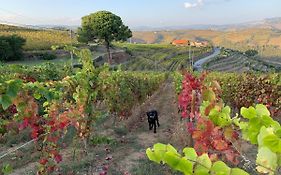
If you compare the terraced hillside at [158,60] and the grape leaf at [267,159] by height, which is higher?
the grape leaf at [267,159]

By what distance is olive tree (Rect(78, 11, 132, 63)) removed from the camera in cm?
4791

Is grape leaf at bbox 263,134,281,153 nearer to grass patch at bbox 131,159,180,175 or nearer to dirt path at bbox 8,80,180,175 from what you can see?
dirt path at bbox 8,80,180,175

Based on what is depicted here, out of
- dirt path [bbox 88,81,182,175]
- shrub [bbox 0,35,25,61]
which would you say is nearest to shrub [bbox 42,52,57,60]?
shrub [bbox 0,35,25,61]

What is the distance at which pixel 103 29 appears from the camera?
4753 centimetres

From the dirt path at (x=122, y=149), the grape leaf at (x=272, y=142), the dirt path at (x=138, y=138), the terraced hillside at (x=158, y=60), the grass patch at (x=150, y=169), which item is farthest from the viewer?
the terraced hillside at (x=158, y=60)

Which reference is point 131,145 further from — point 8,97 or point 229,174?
point 229,174

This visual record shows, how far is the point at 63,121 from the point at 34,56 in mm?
37925

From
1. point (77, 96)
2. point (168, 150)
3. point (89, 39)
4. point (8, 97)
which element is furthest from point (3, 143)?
point (89, 39)

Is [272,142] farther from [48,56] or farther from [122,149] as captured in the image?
[48,56]

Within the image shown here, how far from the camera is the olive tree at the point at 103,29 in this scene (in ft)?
157

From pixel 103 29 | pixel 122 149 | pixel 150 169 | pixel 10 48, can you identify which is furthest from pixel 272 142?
pixel 103 29

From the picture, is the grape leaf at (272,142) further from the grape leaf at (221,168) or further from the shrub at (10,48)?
the shrub at (10,48)

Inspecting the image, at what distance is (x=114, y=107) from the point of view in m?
11.9

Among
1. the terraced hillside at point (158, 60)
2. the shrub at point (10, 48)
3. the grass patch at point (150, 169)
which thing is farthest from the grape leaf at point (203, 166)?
the terraced hillside at point (158, 60)
